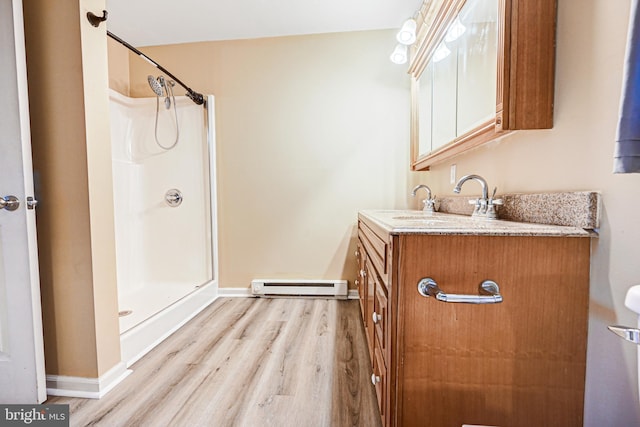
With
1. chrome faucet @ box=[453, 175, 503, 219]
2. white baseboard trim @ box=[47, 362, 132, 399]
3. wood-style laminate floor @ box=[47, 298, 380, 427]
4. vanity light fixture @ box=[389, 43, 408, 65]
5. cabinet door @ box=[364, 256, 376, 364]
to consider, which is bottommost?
wood-style laminate floor @ box=[47, 298, 380, 427]

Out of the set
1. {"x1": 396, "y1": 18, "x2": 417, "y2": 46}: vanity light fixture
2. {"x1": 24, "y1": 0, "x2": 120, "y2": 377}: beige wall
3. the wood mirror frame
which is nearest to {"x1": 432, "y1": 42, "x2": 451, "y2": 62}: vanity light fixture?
{"x1": 396, "y1": 18, "x2": 417, "y2": 46}: vanity light fixture

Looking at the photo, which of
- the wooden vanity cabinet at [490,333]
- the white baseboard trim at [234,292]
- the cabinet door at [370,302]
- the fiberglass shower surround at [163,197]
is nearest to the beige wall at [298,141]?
the white baseboard trim at [234,292]

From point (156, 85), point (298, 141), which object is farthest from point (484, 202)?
point (156, 85)

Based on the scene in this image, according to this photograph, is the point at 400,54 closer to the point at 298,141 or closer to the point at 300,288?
the point at 298,141

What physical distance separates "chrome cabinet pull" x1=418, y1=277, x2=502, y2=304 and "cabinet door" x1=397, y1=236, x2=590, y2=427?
0.02m

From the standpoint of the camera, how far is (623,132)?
1.69ft

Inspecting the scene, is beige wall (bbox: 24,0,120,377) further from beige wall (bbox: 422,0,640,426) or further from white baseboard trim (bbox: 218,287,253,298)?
beige wall (bbox: 422,0,640,426)

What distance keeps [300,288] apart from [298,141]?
131 cm

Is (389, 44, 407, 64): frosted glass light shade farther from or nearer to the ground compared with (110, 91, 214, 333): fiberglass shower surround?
farther from the ground

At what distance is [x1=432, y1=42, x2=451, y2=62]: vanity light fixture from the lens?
1458mm

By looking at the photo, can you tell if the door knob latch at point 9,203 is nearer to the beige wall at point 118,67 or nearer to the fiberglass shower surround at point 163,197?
the fiberglass shower surround at point 163,197

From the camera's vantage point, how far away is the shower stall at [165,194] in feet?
7.59

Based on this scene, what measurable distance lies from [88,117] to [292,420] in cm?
154

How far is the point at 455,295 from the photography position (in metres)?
0.64
